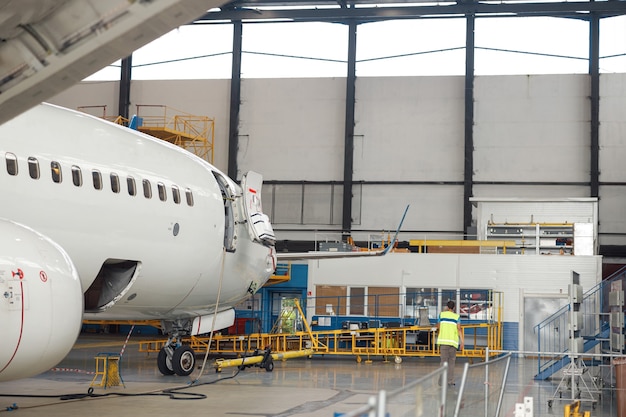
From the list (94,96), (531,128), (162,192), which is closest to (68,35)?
(162,192)

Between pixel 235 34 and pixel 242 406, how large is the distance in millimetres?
30131

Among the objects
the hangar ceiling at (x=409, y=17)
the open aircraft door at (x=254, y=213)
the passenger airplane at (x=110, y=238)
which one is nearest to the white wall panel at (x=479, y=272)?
the hangar ceiling at (x=409, y=17)

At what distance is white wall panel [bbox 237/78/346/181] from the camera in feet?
131

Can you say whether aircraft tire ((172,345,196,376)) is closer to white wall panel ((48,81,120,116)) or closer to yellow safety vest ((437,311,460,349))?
yellow safety vest ((437,311,460,349))

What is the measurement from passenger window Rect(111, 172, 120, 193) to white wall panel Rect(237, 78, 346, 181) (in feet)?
87.0

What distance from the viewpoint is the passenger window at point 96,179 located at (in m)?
13.2

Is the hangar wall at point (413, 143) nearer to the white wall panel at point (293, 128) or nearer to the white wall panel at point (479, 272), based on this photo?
the white wall panel at point (293, 128)

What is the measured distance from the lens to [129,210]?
13938mm

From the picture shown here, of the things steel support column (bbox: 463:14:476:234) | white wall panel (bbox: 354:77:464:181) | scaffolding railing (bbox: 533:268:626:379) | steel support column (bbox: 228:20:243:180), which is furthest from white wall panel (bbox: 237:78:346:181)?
scaffolding railing (bbox: 533:268:626:379)

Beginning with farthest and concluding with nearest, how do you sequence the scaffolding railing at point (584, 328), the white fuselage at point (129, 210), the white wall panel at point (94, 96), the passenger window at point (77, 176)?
the white wall panel at point (94, 96) < the scaffolding railing at point (584, 328) < the passenger window at point (77, 176) < the white fuselage at point (129, 210)

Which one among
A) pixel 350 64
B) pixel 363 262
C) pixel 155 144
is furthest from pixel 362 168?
pixel 155 144

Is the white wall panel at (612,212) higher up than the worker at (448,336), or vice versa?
the white wall panel at (612,212)

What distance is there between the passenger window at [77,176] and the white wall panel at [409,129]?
89.8 ft

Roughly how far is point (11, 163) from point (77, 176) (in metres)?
1.32
